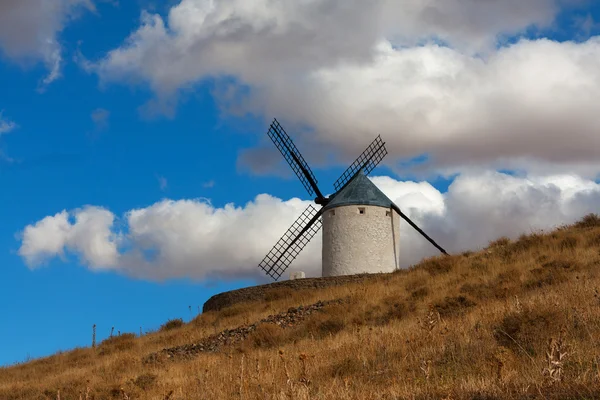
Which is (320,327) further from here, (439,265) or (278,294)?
(278,294)

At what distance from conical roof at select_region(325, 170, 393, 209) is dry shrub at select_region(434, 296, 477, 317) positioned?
11.7 m

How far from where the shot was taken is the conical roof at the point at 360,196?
2631 cm

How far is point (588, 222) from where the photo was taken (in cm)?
2300

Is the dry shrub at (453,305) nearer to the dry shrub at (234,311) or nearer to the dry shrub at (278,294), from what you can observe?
the dry shrub at (278,294)

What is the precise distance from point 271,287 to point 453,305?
1138cm

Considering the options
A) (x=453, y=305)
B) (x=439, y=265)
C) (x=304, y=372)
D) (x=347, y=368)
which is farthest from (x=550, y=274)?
(x=304, y=372)

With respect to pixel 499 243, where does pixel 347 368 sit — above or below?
below

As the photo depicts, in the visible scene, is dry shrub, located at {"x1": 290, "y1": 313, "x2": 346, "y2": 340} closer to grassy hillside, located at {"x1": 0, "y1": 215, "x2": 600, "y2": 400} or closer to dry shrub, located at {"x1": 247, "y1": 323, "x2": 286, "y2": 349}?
grassy hillside, located at {"x1": 0, "y1": 215, "x2": 600, "y2": 400}

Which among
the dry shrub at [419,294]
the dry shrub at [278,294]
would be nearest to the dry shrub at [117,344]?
the dry shrub at [278,294]

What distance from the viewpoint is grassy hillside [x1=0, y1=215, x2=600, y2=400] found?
6.28 m

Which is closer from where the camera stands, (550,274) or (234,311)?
(550,274)

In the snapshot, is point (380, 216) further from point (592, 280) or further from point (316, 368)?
point (316, 368)

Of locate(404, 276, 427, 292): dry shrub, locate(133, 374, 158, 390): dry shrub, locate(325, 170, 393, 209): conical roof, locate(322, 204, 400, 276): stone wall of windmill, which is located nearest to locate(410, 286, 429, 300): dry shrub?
locate(404, 276, 427, 292): dry shrub

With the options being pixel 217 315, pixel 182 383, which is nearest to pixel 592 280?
pixel 182 383
